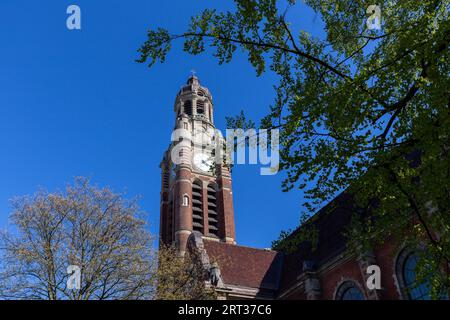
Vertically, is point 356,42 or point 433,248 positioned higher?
point 356,42

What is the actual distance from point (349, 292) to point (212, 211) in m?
24.3

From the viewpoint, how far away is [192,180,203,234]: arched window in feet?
143

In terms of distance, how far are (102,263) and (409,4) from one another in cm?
1464

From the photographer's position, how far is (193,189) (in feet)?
154

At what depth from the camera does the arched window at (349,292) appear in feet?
72.9

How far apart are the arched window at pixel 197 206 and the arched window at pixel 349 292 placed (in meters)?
21.8

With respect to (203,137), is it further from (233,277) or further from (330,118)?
(330,118)

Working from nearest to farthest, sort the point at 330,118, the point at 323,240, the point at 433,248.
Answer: the point at 433,248 → the point at 330,118 → the point at 323,240

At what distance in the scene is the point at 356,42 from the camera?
12.1 meters

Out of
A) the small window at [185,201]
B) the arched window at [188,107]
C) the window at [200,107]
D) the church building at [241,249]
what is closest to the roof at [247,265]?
the church building at [241,249]

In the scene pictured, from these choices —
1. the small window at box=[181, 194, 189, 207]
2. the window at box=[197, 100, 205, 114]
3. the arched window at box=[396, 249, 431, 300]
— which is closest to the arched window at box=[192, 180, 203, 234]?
the small window at box=[181, 194, 189, 207]

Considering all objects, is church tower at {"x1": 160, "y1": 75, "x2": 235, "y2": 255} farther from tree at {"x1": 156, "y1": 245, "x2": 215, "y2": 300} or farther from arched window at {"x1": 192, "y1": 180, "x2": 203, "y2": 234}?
tree at {"x1": 156, "y1": 245, "x2": 215, "y2": 300}
